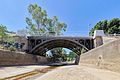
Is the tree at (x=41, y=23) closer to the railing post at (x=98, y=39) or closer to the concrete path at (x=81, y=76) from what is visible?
the railing post at (x=98, y=39)

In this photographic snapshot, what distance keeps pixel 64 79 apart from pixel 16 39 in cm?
5072

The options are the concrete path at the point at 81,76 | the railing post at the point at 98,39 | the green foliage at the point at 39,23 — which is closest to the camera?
the concrete path at the point at 81,76

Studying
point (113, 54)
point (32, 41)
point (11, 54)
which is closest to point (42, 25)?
point (32, 41)

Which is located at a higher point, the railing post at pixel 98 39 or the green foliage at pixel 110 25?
the green foliage at pixel 110 25

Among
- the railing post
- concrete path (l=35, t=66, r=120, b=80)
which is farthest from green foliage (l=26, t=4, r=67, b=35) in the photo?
concrete path (l=35, t=66, r=120, b=80)

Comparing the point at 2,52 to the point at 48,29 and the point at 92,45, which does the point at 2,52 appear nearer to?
the point at 92,45

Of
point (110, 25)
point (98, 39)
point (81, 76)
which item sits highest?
point (110, 25)

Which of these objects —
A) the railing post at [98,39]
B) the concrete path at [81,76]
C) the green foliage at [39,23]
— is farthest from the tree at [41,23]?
the concrete path at [81,76]

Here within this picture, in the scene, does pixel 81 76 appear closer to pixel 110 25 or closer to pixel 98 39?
pixel 98 39

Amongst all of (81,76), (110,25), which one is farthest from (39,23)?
(81,76)

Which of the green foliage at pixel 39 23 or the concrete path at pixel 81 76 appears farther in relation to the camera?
the green foliage at pixel 39 23

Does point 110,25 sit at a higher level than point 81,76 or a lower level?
higher

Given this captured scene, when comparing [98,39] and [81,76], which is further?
[98,39]

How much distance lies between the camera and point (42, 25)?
83.0 m
